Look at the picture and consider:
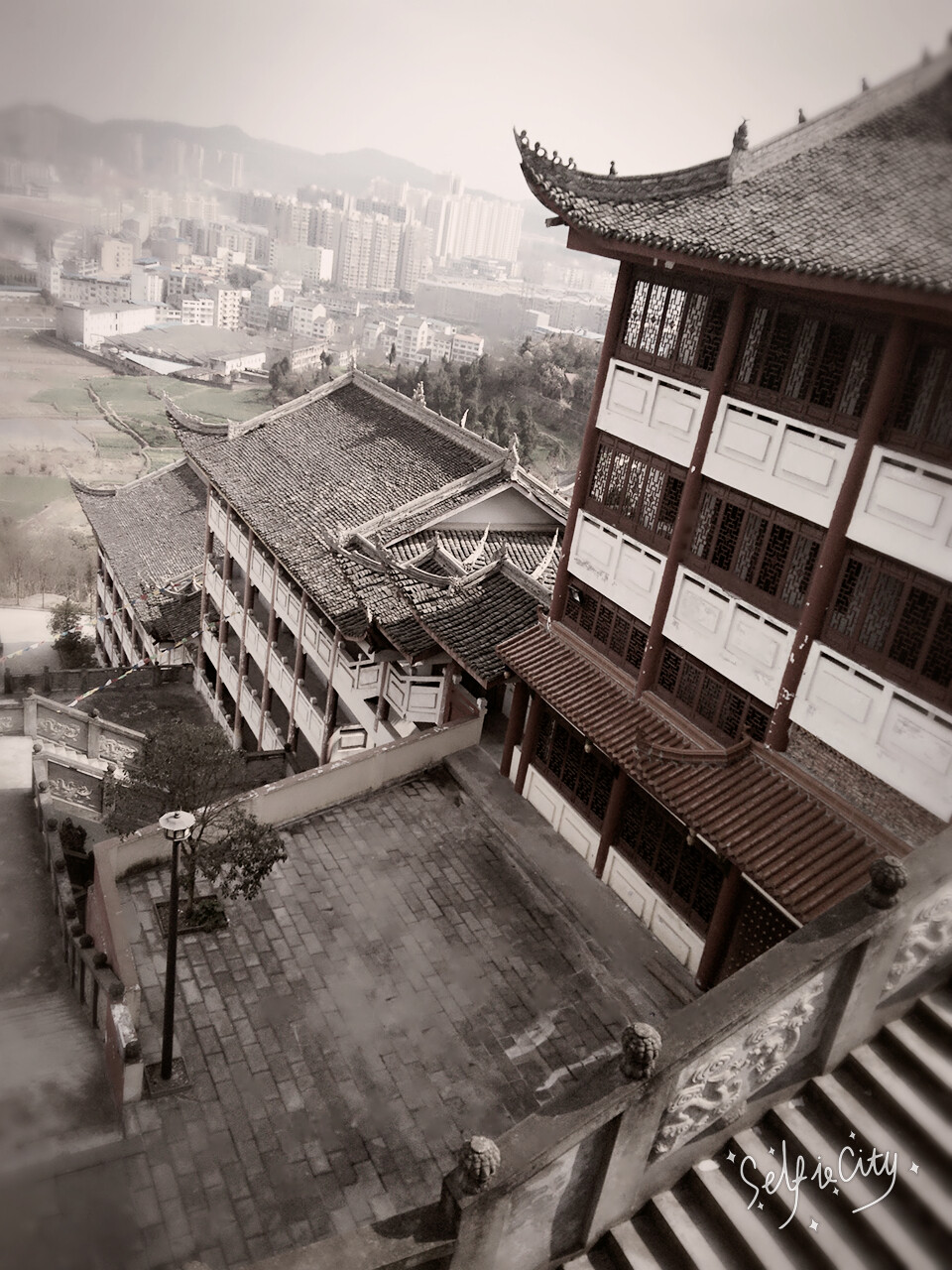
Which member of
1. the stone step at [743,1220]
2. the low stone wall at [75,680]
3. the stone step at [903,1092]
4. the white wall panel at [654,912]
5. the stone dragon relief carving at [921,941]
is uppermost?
the stone dragon relief carving at [921,941]

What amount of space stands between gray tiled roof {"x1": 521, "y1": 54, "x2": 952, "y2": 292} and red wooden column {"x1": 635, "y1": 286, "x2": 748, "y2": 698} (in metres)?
1.25

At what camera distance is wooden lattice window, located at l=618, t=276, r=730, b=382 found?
46.6 feet

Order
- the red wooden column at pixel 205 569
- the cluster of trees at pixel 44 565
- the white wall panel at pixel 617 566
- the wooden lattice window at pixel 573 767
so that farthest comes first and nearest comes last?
1. the cluster of trees at pixel 44 565
2. the red wooden column at pixel 205 569
3. the wooden lattice window at pixel 573 767
4. the white wall panel at pixel 617 566

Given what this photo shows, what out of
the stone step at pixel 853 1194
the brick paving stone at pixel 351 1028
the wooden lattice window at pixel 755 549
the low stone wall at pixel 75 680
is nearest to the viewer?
the stone step at pixel 853 1194

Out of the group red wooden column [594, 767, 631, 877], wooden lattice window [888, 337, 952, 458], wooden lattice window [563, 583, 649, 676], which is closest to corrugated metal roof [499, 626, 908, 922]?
wooden lattice window [563, 583, 649, 676]

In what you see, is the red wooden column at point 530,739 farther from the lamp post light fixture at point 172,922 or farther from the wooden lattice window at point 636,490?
the lamp post light fixture at point 172,922

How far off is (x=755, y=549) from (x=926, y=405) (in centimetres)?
314

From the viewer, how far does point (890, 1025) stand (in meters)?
8.30

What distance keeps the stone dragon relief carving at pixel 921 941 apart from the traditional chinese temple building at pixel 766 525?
3.10 metres

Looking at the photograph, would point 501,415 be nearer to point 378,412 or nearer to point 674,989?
point 378,412

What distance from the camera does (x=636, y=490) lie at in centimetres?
1584

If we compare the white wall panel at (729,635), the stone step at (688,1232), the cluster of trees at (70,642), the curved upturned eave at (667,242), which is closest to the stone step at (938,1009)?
the stone step at (688,1232)

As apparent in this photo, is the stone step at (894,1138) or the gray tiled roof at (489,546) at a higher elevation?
the stone step at (894,1138)

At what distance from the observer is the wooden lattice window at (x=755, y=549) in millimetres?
12859
